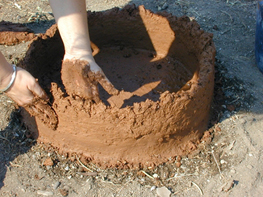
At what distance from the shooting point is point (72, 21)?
7.37ft

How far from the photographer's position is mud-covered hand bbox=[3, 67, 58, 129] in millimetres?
2338

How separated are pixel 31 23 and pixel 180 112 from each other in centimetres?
295

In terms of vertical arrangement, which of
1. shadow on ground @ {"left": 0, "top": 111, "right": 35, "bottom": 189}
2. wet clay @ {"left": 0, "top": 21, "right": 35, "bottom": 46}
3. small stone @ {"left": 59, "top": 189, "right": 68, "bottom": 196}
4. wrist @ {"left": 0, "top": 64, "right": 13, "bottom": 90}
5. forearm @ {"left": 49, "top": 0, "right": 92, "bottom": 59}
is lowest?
small stone @ {"left": 59, "top": 189, "right": 68, "bottom": 196}

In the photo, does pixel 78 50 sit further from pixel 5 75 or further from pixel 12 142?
pixel 12 142

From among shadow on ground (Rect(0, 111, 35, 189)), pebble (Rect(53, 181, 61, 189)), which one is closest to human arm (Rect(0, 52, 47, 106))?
Answer: shadow on ground (Rect(0, 111, 35, 189))

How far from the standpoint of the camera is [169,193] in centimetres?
240

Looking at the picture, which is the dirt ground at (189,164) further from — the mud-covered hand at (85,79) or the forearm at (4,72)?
the forearm at (4,72)

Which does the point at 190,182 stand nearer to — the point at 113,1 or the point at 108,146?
the point at 108,146

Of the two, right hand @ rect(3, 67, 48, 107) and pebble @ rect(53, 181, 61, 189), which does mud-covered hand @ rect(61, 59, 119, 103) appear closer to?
right hand @ rect(3, 67, 48, 107)

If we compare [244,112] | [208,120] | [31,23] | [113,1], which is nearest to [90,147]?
[208,120]

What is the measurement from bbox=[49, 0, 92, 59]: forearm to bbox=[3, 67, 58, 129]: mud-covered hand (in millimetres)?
397

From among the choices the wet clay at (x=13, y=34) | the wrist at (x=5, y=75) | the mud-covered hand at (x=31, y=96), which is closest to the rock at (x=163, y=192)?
the mud-covered hand at (x=31, y=96)

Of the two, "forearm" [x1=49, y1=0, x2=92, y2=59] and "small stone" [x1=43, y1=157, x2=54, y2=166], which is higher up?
"forearm" [x1=49, y1=0, x2=92, y2=59]

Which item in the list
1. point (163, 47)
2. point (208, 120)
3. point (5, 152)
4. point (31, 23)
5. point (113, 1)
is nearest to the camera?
point (5, 152)
